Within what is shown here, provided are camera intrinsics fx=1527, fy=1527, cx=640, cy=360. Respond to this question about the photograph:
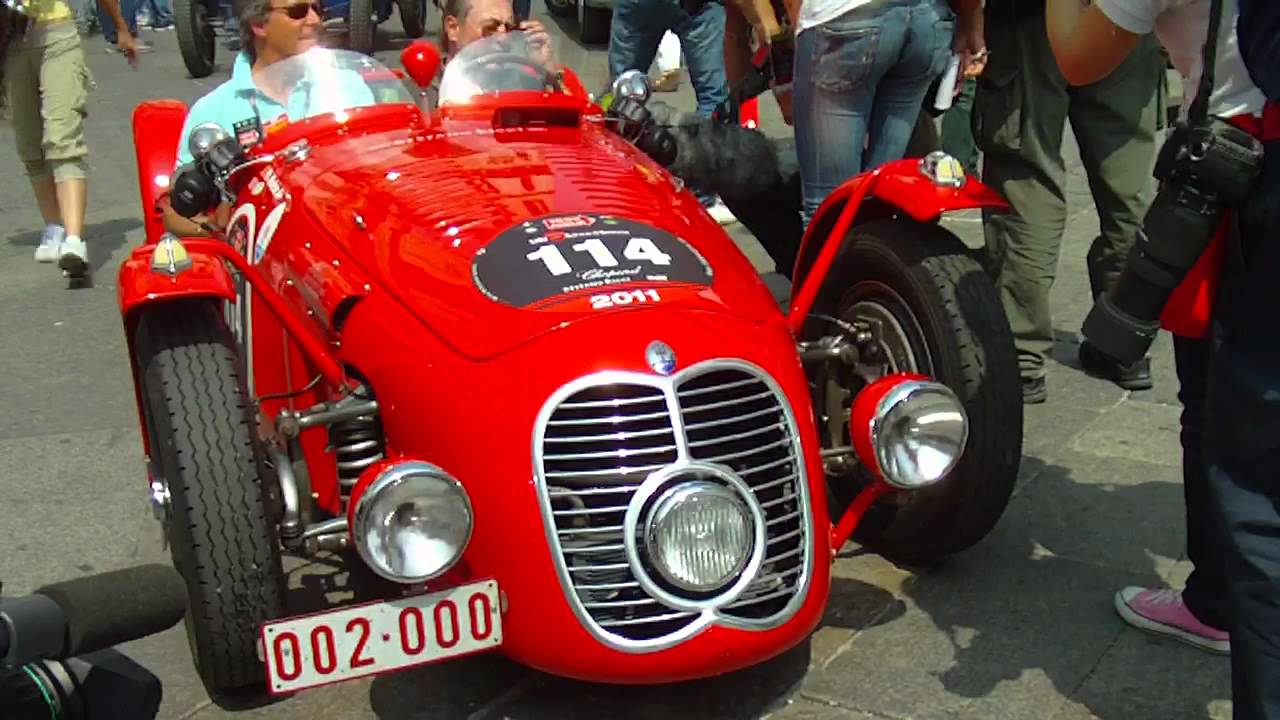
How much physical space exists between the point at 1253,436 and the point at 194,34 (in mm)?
11704

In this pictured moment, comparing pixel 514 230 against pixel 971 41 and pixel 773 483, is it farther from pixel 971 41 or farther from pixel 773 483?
pixel 971 41

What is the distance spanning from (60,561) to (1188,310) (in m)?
3.03

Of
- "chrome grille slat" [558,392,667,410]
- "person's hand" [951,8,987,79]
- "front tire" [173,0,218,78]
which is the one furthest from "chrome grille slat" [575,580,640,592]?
"front tire" [173,0,218,78]

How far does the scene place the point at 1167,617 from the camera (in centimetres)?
358

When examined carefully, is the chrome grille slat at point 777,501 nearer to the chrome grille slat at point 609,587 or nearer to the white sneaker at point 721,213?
the chrome grille slat at point 609,587

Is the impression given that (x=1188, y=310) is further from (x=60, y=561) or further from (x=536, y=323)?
(x=60, y=561)

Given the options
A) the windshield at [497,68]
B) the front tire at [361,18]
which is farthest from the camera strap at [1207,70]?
the front tire at [361,18]

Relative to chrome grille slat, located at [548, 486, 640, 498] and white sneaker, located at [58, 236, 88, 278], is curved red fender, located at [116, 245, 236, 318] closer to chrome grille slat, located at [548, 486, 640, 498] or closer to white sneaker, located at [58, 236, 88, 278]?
chrome grille slat, located at [548, 486, 640, 498]

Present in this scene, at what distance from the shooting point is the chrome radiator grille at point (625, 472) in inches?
119

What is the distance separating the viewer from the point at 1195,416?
10.5 feet

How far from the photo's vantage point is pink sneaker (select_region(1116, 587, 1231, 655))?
3.50m

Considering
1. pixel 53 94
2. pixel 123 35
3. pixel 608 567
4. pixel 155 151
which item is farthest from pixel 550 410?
pixel 123 35

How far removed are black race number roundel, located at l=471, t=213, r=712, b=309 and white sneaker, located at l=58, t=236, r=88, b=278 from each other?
168 inches

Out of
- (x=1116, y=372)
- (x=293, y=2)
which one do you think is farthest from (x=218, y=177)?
(x=1116, y=372)
